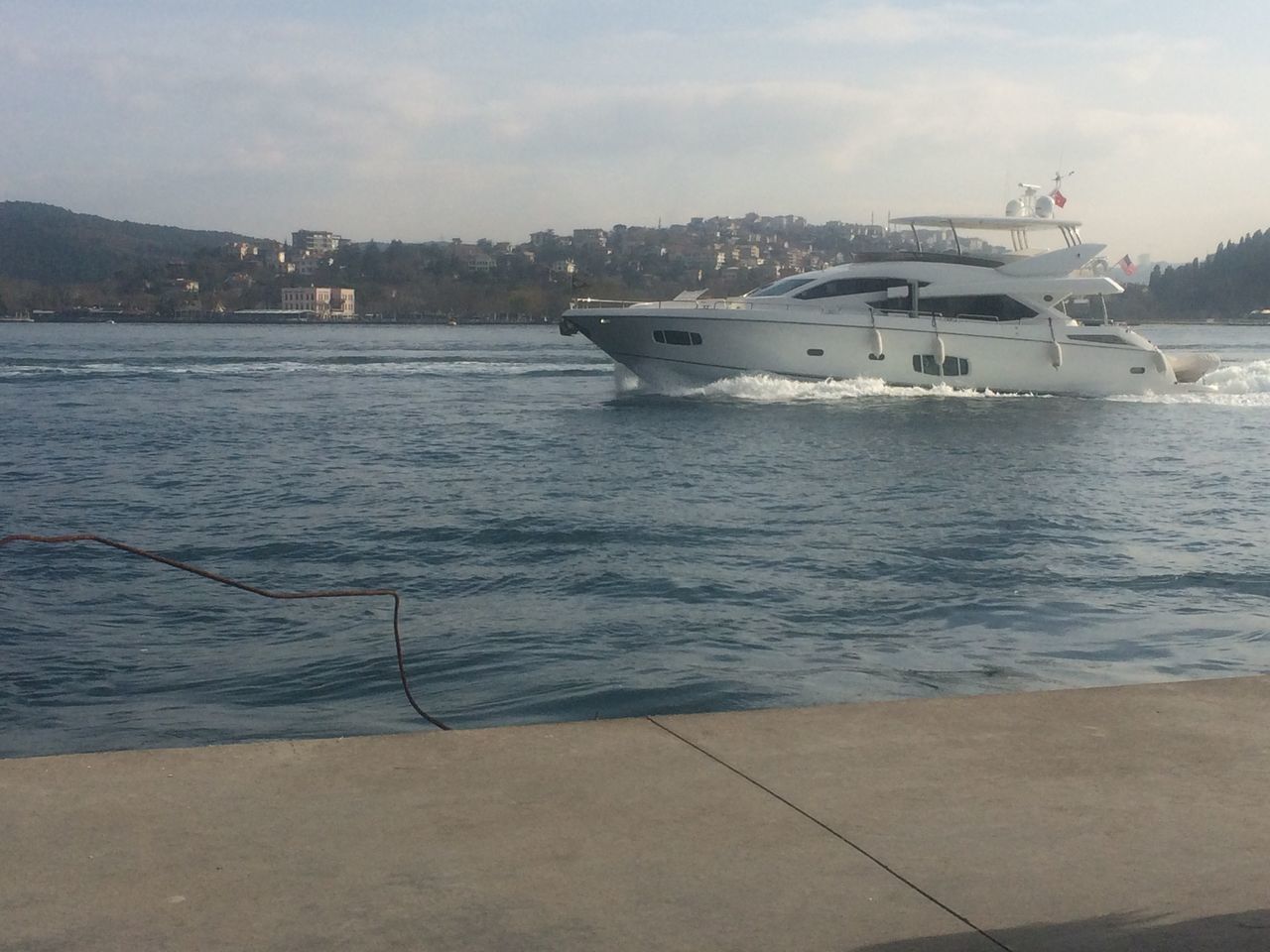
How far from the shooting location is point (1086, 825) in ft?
11.3

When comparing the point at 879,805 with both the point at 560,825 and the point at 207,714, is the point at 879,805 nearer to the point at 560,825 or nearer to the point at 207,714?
the point at 560,825

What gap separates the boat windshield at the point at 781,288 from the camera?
109 ft

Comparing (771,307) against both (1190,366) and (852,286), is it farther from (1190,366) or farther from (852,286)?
(1190,366)

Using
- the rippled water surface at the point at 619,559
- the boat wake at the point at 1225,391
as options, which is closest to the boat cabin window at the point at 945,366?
the rippled water surface at the point at 619,559

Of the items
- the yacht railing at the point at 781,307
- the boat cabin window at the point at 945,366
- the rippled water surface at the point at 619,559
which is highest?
the yacht railing at the point at 781,307

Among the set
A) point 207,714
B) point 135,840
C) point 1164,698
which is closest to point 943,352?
point 207,714

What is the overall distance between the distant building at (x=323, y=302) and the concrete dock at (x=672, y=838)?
476 ft

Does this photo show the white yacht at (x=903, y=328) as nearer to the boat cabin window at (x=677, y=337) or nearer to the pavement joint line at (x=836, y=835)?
the boat cabin window at (x=677, y=337)

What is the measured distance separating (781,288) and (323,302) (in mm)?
123640

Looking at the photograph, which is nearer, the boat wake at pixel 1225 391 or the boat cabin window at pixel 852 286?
the boat cabin window at pixel 852 286

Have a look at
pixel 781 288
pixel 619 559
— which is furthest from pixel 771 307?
pixel 619 559

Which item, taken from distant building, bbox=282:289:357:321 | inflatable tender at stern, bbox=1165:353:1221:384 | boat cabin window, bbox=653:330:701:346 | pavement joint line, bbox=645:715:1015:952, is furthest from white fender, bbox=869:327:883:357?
distant building, bbox=282:289:357:321

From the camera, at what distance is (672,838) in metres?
Result: 3.32

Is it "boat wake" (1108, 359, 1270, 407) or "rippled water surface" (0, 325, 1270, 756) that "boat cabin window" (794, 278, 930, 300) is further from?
"boat wake" (1108, 359, 1270, 407)
